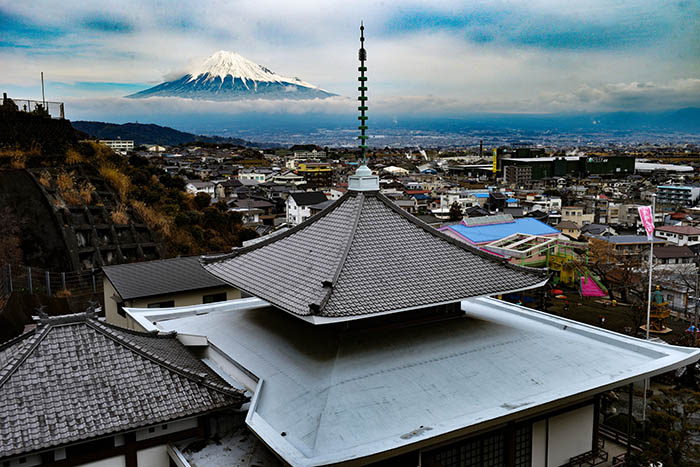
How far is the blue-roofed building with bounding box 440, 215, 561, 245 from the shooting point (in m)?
42.8

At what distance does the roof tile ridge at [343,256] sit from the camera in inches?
364

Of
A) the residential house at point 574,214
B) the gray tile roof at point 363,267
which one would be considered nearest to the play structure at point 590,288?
the gray tile roof at point 363,267

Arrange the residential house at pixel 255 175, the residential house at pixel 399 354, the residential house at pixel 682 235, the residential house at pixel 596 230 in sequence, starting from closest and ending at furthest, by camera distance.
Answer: the residential house at pixel 399 354 → the residential house at pixel 682 235 → the residential house at pixel 596 230 → the residential house at pixel 255 175

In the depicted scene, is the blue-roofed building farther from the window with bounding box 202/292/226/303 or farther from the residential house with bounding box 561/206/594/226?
Answer: the residential house with bounding box 561/206/594/226

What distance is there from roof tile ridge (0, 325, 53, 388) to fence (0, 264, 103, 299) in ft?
60.8

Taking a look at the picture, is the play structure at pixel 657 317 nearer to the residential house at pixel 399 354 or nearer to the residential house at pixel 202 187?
the residential house at pixel 399 354

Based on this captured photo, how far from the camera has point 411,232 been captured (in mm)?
11883

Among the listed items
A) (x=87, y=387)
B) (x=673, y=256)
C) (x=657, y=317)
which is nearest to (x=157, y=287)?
(x=87, y=387)

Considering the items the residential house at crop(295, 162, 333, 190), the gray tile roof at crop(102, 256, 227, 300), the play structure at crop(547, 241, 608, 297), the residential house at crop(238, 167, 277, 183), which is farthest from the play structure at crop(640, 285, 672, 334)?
the residential house at crop(238, 167, 277, 183)

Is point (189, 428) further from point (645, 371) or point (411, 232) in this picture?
point (645, 371)

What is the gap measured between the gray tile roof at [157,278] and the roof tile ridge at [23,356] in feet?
39.3

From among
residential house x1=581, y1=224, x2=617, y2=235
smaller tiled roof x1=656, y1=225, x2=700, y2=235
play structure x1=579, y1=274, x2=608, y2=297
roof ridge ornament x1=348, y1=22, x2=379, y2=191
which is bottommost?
play structure x1=579, y1=274, x2=608, y2=297

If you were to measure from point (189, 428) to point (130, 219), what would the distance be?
3022 cm

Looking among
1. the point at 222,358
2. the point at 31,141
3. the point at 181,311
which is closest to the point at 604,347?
the point at 222,358
